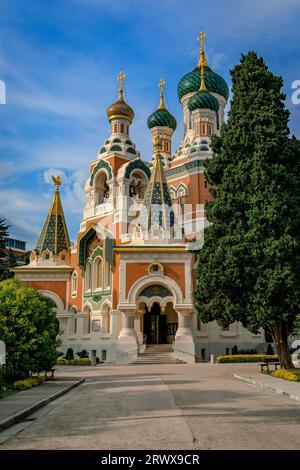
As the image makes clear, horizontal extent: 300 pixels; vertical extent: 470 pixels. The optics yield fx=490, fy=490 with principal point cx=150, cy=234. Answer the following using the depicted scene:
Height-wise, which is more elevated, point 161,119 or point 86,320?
point 161,119

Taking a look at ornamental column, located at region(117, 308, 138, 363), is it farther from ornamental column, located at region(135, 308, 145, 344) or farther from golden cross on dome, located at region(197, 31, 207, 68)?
golden cross on dome, located at region(197, 31, 207, 68)

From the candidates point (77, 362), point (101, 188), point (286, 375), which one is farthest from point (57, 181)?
point (286, 375)

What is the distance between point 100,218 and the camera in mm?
31516

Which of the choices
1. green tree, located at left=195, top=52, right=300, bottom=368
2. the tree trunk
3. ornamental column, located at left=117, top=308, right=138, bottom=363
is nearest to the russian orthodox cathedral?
ornamental column, located at left=117, top=308, right=138, bottom=363

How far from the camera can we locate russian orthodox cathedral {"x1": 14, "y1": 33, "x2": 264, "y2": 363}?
25.1 metres

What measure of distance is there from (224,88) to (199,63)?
120 inches

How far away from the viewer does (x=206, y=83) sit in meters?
35.8

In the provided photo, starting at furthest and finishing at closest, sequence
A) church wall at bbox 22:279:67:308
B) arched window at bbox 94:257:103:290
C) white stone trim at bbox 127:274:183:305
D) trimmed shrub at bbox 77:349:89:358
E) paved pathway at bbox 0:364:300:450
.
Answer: church wall at bbox 22:279:67:308 → arched window at bbox 94:257:103:290 → trimmed shrub at bbox 77:349:89:358 → white stone trim at bbox 127:274:183:305 → paved pathway at bbox 0:364:300:450

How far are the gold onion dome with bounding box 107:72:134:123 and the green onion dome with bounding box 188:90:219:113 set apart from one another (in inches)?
169

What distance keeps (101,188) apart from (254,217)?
18700mm

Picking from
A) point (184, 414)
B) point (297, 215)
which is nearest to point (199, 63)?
point (297, 215)

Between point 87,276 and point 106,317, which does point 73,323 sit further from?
point 106,317

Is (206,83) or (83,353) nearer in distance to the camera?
(83,353)

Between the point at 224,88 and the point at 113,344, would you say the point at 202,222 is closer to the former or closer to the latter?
the point at 113,344
